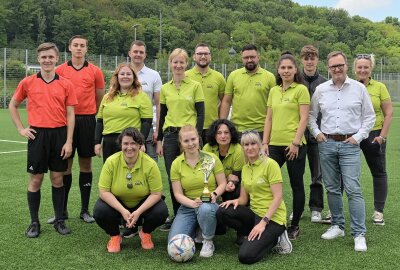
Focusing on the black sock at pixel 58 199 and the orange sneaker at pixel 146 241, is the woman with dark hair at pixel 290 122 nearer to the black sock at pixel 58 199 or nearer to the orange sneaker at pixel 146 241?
the orange sneaker at pixel 146 241

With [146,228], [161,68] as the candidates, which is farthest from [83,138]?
[161,68]

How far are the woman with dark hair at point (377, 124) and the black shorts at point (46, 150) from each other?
3437mm

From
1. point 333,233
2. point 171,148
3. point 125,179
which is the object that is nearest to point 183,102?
point 171,148

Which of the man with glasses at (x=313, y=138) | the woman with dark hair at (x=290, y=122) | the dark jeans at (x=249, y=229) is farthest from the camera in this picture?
the man with glasses at (x=313, y=138)

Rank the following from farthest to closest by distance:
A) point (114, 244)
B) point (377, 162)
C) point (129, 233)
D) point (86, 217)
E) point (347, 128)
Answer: point (86, 217)
point (377, 162)
point (129, 233)
point (347, 128)
point (114, 244)

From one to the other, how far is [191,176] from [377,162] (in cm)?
236

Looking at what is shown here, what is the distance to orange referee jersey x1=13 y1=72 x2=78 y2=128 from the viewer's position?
5102mm

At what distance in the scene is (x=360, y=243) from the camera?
480cm

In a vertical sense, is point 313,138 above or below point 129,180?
above

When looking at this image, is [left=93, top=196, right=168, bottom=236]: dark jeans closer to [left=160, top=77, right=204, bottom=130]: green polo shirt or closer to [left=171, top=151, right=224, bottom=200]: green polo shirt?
[left=171, top=151, right=224, bottom=200]: green polo shirt

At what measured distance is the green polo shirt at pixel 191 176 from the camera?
4902 millimetres

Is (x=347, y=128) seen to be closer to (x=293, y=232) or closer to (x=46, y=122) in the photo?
(x=293, y=232)

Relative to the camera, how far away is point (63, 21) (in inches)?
2960

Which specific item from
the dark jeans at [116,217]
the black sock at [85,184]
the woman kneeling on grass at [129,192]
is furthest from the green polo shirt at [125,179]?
the black sock at [85,184]
